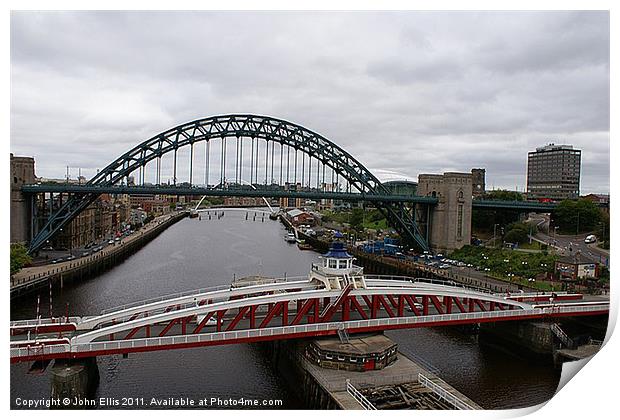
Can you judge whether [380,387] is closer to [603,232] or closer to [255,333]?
[255,333]

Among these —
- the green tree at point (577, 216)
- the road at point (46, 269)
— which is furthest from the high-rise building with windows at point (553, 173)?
the road at point (46, 269)

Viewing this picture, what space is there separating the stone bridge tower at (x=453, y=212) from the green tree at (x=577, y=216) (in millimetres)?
2332

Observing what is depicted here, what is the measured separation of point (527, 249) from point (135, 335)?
1115cm

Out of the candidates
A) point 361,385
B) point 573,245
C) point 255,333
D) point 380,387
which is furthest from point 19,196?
point 573,245

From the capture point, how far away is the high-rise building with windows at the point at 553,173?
20984 mm

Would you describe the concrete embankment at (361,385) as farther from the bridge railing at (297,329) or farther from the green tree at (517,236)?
the green tree at (517,236)

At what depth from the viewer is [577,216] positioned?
13625mm

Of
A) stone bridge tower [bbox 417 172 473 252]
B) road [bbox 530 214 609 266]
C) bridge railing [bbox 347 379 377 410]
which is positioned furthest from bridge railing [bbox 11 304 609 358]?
stone bridge tower [bbox 417 172 473 252]

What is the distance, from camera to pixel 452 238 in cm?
1473

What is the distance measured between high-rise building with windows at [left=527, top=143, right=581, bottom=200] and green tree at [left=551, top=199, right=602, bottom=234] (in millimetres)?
6366

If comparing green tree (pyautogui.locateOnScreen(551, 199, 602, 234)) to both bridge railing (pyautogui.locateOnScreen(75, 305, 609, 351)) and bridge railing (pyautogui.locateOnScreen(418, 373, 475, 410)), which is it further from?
bridge railing (pyautogui.locateOnScreen(418, 373, 475, 410))

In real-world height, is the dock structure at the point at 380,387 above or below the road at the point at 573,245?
below

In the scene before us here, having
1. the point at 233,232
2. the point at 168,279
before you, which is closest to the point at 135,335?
the point at 168,279

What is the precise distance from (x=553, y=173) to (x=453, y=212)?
415 inches
